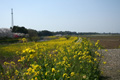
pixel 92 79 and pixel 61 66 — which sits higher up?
pixel 61 66

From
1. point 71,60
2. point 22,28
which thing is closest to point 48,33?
point 22,28

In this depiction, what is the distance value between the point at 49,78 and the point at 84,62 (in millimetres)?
1625

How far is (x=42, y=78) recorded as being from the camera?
3.13m

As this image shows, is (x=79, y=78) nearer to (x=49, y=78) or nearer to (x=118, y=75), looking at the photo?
(x=49, y=78)

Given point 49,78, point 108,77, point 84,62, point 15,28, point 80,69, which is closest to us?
point 49,78

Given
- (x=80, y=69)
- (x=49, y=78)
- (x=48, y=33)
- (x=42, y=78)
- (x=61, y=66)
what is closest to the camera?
(x=49, y=78)

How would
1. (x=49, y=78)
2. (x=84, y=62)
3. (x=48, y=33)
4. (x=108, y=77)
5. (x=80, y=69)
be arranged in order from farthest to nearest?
(x=48, y=33) → (x=108, y=77) → (x=84, y=62) → (x=80, y=69) → (x=49, y=78)

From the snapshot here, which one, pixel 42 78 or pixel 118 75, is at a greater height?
pixel 42 78

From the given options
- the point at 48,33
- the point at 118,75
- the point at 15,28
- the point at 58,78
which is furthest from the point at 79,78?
the point at 48,33

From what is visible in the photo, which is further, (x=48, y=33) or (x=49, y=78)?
(x=48, y=33)

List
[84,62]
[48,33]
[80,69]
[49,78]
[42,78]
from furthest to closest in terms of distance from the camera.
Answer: [48,33]
[84,62]
[80,69]
[42,78]
[49,78]

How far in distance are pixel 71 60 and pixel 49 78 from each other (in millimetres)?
2090

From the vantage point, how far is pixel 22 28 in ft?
152

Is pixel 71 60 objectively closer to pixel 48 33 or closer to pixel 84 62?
pixel 84 62
